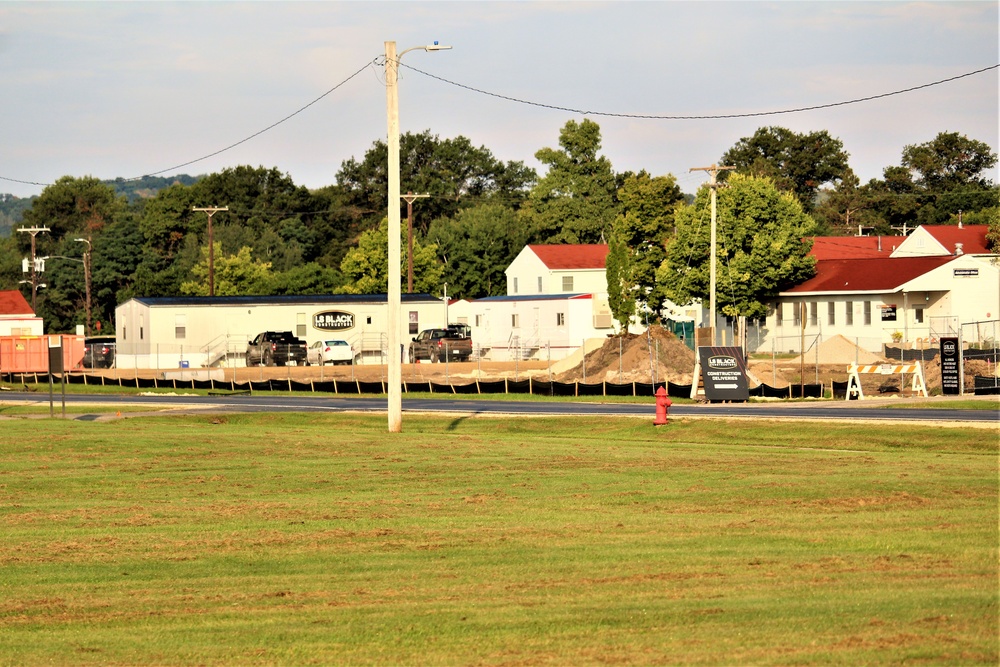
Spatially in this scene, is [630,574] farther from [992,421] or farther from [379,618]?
[992,421]

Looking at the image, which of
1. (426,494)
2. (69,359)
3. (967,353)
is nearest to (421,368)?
(69,359)

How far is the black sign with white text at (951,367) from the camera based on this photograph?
143 ft

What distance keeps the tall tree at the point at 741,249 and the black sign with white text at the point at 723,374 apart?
32.0 m

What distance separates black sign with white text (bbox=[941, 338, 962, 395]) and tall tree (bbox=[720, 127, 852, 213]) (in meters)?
104

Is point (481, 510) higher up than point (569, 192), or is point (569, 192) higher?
point (569, 192)

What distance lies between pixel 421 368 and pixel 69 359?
22880mm

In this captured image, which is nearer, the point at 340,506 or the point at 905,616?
the point at 905,616

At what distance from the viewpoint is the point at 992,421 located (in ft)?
103

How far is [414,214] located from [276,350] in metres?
72.8

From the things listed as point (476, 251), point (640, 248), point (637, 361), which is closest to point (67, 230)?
point (476, 251)

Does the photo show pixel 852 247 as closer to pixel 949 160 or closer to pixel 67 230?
pixel 949 160

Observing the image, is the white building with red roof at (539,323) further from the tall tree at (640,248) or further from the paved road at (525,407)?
the paved road at (525,407)

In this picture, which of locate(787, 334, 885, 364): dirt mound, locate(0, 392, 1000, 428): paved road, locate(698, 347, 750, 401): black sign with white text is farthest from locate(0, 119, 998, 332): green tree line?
locate(698, 347, 750, 401): black sign with white text

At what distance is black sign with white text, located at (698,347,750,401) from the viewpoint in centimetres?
4456
